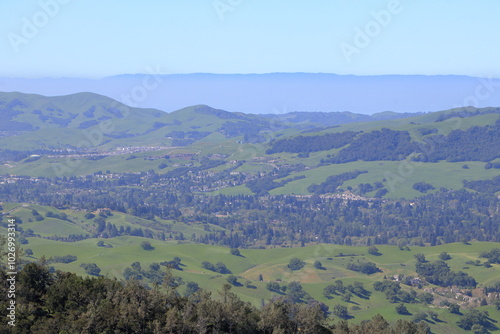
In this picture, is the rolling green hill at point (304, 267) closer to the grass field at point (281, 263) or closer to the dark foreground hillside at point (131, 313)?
the grass field at point (281, 263)

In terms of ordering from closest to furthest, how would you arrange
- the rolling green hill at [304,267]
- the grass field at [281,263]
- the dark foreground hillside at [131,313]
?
the dark foreground hillside at [131,313]
the rolling green hill at [304,267]
the grass field at [281,263]

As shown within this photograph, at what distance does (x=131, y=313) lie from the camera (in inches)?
1855

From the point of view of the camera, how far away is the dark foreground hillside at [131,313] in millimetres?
45906

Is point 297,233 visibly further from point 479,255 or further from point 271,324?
point 271,324

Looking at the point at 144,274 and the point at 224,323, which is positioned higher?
the point at 224,323

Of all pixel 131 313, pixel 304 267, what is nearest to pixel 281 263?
pixel 304 267

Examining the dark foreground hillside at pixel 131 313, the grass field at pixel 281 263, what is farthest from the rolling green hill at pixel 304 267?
the dark foreground hillside at pixel 131 313

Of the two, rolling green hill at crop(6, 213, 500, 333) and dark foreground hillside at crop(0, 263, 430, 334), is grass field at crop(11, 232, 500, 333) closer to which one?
rolling green hill at crop(6, 213, 500, 333)

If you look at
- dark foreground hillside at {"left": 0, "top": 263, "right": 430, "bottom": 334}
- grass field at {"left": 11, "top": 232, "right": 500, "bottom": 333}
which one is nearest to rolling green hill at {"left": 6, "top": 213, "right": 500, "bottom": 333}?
grass field at {"left": 11, "top": 232, "right": 500, "bottom": 333}

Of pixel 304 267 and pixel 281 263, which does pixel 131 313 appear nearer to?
pixel 304 267

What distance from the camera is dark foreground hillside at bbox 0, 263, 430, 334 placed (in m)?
45.9

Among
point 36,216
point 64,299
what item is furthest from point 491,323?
point 36,216

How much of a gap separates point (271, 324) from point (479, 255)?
8889cm

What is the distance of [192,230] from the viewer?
6703 inches
